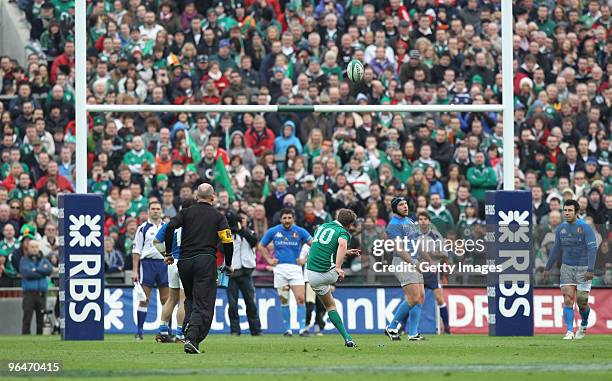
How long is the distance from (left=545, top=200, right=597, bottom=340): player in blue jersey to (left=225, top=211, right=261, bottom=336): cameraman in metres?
5.47

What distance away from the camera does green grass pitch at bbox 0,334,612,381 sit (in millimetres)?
14266

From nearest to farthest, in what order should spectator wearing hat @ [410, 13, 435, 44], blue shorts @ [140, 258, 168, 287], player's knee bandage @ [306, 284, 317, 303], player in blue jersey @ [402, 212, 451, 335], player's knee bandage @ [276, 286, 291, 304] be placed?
1. blue shorts @ [140, 258, 168, 287]
2. player in blue jersey @ [402, 212, 451, 335]
3. player's knee bandage @ [276, 286, 291, 304]
4. player's knee bandage @ [306, 284, 317, 303]
5. spectator wearing hat @ [410, 13, 435, 44]

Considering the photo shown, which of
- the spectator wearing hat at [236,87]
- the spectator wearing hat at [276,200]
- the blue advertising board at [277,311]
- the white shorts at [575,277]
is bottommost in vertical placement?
the blue advertising board at [277,311]

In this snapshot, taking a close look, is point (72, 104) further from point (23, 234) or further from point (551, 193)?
point (551, 193)

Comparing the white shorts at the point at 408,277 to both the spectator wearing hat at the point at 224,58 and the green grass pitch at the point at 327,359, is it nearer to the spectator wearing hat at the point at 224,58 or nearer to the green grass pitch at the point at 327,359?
the green grass pitch at the point at 327,359

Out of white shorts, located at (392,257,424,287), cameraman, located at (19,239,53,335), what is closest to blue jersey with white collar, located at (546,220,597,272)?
white shorts, located at (392,257,424,287)

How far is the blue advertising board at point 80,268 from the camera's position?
21.6m

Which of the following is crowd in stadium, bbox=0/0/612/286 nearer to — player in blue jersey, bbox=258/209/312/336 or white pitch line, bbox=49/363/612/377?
player in blue jersey, bbox=258/209/312/336

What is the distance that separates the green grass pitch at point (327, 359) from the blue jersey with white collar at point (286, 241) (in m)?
2.36

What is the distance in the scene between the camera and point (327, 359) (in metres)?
16.9

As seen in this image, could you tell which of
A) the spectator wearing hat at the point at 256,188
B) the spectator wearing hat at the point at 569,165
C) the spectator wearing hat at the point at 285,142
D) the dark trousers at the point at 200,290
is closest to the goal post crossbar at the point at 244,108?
the dark trousers at the point at 200,290

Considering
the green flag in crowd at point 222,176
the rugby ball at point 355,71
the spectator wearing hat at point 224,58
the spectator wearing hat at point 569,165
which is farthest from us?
the spectator wearing hat at point 224,58

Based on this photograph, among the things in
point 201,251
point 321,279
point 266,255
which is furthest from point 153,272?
point 201,251

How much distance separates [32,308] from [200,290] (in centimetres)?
953
